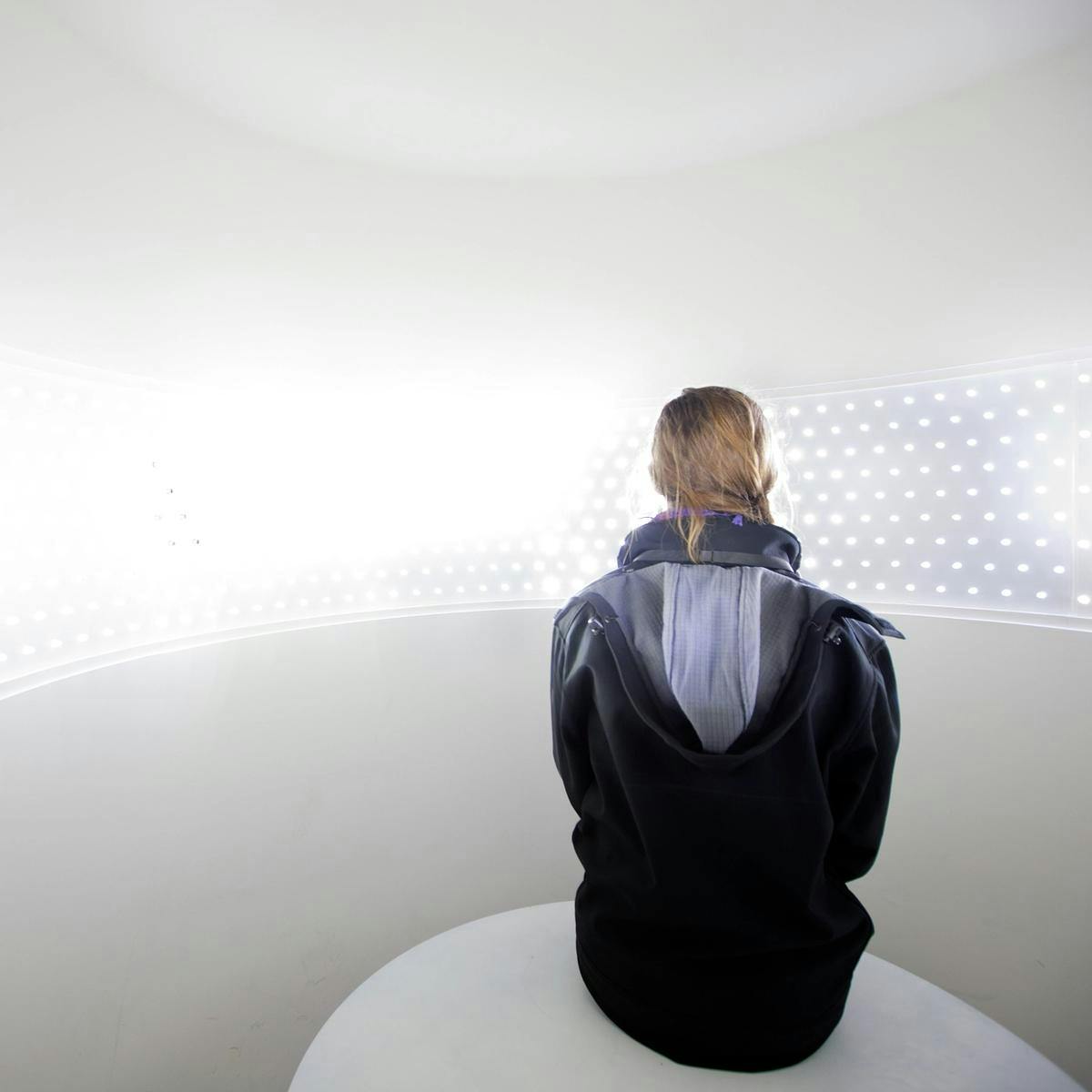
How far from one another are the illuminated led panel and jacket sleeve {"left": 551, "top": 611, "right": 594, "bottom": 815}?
26 cm

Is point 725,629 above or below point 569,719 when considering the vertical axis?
above

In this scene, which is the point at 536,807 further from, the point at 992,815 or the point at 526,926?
the point at 992,815

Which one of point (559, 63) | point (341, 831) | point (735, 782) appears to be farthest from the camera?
point (341, 831)

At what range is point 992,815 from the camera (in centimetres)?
144

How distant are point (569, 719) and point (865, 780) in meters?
0.38

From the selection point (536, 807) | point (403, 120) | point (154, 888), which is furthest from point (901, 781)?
point (403, 120)

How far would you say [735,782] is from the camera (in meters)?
0.78

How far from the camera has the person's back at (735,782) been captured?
2.58 feet

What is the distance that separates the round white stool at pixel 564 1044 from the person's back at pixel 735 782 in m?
0.04

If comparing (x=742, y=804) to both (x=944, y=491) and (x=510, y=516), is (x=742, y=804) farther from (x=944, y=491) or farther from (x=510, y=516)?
(x=510, y=516)

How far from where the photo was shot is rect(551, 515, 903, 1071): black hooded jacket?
0.79 meters

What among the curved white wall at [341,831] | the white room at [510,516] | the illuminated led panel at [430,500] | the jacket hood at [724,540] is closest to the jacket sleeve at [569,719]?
the white room at [510,516]

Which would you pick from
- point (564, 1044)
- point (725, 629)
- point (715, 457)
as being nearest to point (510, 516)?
point (715, 457)

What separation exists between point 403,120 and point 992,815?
6.10 feet
